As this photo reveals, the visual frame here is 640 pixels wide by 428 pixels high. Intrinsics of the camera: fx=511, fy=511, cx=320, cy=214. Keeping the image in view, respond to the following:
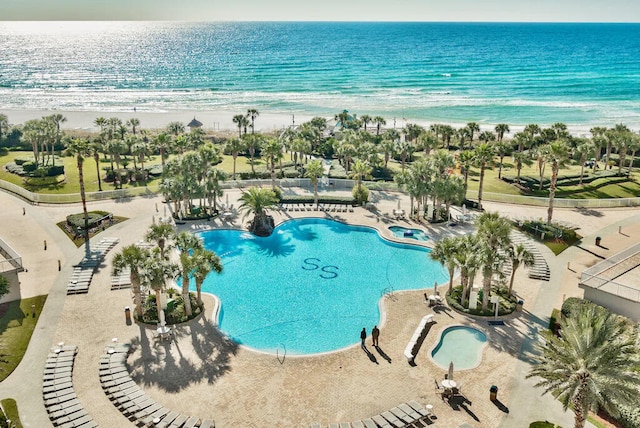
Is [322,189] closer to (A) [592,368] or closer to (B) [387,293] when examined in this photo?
(B) [387,293]

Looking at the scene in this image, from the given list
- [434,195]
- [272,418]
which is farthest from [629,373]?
[434,195]

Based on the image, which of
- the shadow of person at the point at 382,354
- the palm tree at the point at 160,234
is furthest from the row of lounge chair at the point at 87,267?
the shadow of person at the point at 382,354

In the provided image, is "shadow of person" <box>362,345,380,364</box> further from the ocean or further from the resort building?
the ocean

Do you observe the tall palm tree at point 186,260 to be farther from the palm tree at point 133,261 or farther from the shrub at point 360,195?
the shrub at point 360,195

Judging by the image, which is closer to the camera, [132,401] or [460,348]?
[132,401]

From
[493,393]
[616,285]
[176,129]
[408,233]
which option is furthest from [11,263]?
[176,129]

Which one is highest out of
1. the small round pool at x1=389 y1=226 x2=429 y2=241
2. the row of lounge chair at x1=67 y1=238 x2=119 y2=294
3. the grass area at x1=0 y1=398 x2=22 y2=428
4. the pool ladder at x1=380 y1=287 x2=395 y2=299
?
the small round pool at x1=389 y1=226 x2=429 y2=241

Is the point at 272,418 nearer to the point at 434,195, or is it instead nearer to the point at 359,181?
the point at 434,195

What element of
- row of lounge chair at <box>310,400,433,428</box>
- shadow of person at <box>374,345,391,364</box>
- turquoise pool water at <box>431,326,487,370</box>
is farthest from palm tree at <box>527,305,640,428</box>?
shadow of person at <box>374,345,391,364</box>
